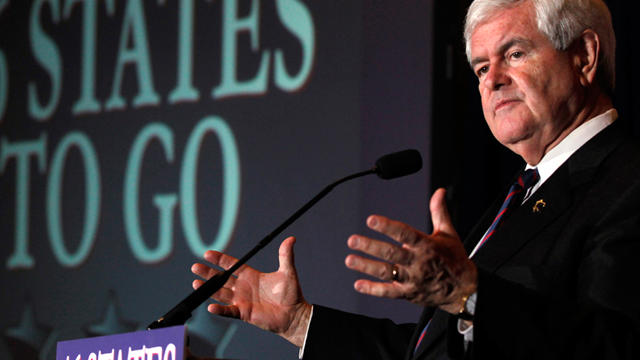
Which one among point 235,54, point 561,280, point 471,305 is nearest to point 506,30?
point 561,280

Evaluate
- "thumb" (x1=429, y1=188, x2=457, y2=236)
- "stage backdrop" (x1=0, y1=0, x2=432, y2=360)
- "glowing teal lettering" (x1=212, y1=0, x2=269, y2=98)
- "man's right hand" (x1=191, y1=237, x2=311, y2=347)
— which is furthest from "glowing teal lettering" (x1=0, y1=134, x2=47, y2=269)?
"thumb" (x1=429, y1=188, x2=457, y2=236)

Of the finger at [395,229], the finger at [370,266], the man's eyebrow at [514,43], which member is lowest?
the finger at [370,266]

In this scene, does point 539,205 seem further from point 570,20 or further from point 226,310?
point 226,310

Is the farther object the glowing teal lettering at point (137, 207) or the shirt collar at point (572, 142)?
the glowing teal lettering at point (137, 207)

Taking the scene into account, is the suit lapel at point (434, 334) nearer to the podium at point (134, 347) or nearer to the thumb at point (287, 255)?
the thumb at point (287, 255)

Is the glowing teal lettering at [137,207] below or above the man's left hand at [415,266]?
below

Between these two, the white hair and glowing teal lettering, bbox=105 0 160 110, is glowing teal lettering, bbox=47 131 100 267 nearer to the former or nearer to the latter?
glowing teal lettering, bbox=105 0 160 110

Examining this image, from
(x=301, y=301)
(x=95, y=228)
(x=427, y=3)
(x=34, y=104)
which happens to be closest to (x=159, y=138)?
(x=95, y=228)

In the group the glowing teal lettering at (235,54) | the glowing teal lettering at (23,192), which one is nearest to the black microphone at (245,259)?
the glowing teal lettering at (235,54)

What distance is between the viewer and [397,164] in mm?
1745

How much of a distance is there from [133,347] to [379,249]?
46 cm

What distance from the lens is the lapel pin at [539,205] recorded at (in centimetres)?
169

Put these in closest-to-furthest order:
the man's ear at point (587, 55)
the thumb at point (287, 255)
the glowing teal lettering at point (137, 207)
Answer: the thumb at point (287, 255)
the man's ear at point (587, 55)
the glowing teal lettering at point (137, 207)

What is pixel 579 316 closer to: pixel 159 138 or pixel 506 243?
pixel 506 243
